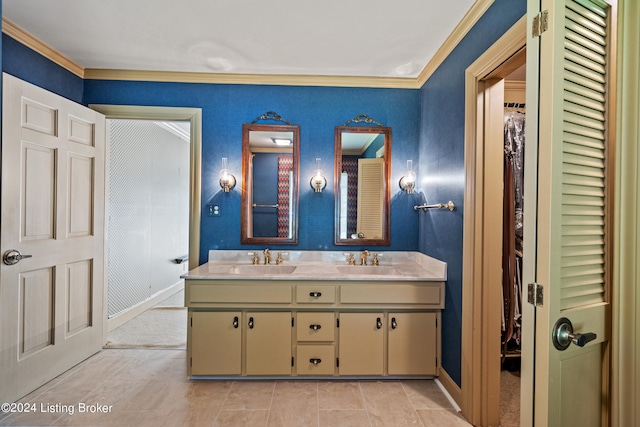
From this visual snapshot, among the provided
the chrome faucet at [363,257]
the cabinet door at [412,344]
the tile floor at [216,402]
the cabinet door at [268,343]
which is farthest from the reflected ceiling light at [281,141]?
the tile floor at [216,402]

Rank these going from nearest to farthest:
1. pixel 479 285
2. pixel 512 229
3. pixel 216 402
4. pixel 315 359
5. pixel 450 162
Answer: pixel 479 285 < pixel 216 402 < pixel 450 162 < pixel 315 359 < pixel 512 229

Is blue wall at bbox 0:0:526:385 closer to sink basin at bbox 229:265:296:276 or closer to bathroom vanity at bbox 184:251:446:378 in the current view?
sink basin at bbox 229:265:296:276

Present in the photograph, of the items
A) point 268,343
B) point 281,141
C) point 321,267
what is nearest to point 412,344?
point 321,267

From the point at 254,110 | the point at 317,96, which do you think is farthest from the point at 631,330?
the point at 254,110

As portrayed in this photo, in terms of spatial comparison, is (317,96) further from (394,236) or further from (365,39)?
(394,236)

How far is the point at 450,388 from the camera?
216cm

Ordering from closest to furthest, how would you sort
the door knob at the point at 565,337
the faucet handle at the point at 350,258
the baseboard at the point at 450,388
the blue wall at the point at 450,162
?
the door knob at the point at 565,337 < the blue wall at the point at 450,162 < the baseboard at the point at 450,388 < the faucet handle at the point at 350,258

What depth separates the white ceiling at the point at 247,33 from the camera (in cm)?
192

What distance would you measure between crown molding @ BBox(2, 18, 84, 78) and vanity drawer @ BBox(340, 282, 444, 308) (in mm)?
2842

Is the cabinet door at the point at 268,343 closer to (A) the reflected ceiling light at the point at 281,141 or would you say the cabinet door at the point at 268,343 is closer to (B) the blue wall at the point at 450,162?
(B) the blue wall at the point at 450,162

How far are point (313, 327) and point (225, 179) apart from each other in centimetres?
143

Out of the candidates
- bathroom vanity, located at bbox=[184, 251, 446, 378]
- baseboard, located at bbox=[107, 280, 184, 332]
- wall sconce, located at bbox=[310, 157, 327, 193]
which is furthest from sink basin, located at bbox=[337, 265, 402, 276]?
baseboard, located at bbox=[107, 280, 184, 332]

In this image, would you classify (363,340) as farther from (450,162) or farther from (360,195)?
(450,162)

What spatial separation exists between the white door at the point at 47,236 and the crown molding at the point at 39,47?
0.39 metres
